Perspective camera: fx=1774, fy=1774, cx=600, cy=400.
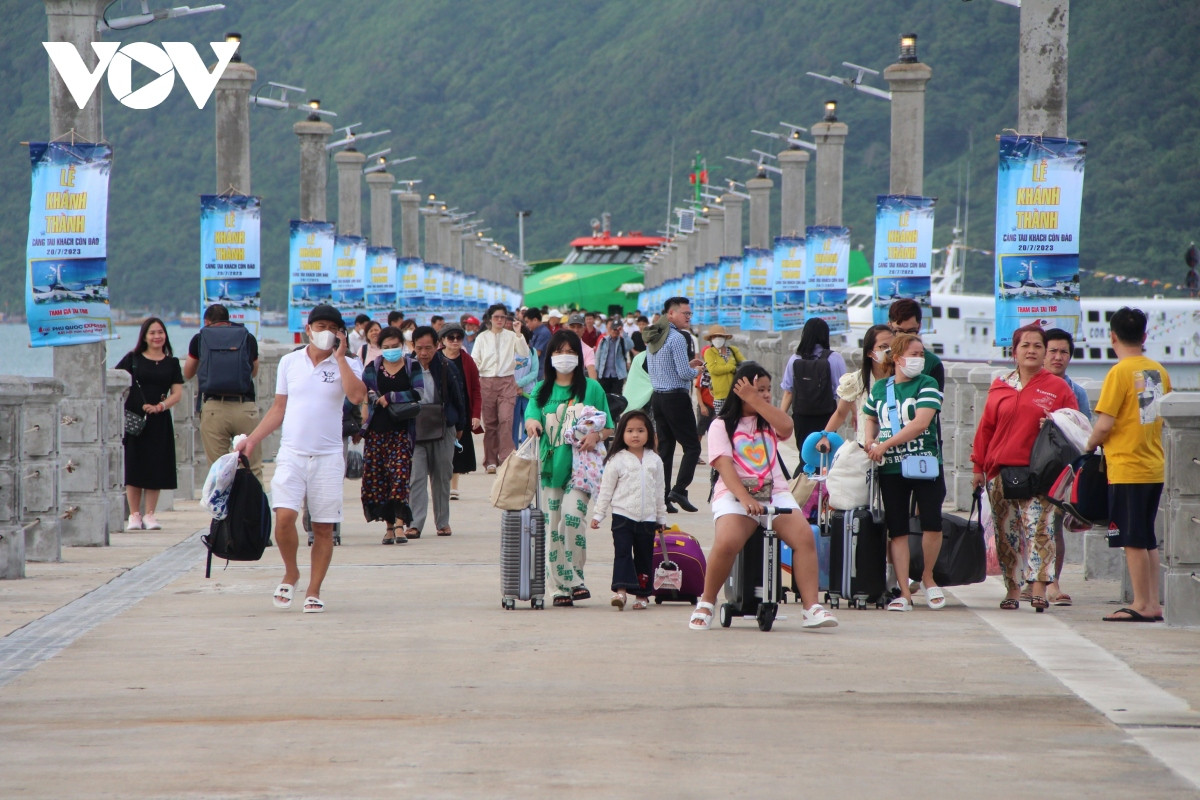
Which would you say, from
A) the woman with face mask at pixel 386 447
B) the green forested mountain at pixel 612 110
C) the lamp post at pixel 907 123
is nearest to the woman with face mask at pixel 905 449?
the woman with face mask at pixel 386 447

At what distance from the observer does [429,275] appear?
60.0 m

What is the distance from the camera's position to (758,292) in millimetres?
39156

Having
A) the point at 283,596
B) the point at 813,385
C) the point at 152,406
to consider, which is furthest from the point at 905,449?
the point at 152,406

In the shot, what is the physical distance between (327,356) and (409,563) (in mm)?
2975

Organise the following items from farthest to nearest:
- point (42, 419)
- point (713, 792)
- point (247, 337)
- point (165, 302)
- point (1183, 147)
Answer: point (165, 302) < point (1183, 147) < point (247, 337) < point (42, 419) < point (713, 792)

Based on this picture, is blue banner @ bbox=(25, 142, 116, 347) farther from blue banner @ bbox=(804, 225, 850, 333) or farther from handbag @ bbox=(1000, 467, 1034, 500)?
blue banner @ bbox=(804, 225, 850, 333)

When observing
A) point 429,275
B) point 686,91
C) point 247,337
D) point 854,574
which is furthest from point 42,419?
point 686,91

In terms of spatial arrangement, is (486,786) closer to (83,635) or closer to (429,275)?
(83,635)

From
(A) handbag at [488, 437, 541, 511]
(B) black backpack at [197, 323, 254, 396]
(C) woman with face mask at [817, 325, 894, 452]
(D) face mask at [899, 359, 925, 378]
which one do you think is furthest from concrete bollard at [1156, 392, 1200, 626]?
(B) black backpack at [197, 323, 254, 396]

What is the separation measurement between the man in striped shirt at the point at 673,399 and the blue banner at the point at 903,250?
141 inches

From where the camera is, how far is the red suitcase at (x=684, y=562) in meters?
11.0

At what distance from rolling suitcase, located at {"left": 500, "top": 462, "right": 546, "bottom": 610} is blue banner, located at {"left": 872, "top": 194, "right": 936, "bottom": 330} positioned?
32.9 feet

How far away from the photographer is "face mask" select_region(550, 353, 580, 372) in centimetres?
1100

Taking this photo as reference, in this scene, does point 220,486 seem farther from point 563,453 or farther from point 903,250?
point 903,250
